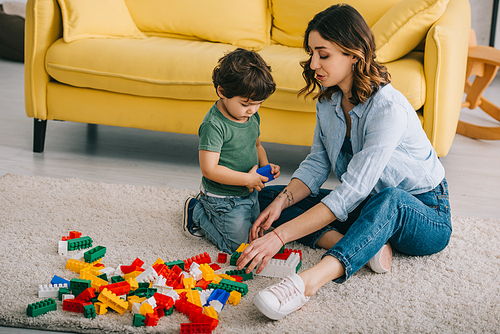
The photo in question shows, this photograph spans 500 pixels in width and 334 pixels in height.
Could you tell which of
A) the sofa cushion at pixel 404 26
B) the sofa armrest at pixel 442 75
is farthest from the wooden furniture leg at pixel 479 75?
the sofa cushion at pixel 404 26

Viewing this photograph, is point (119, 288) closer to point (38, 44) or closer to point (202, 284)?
point (202, 284)

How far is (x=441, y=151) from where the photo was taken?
2020mm

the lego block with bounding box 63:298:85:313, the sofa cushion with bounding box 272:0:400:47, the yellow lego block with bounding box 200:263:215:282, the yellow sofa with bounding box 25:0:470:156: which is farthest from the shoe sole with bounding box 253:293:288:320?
the sofa cushion with bounding box 272:0:400:47

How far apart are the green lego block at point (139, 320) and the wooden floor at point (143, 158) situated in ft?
3.03

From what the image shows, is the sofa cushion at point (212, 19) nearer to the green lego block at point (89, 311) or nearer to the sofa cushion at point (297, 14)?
the sofa cushion at point (297, 14)

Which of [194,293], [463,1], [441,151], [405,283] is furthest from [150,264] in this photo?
[463,1]

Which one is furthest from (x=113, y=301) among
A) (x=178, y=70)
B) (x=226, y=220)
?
(x=178, y=70)

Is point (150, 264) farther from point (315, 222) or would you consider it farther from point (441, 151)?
point (441, 151)

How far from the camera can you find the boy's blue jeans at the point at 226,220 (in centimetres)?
146

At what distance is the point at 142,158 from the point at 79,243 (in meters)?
0.89

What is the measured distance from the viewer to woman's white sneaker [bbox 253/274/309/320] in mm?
1071

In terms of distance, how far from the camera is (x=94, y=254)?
52.3 inches

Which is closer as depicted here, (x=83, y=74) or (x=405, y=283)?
(x=405, y=283)

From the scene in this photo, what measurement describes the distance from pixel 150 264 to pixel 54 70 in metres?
1.20
